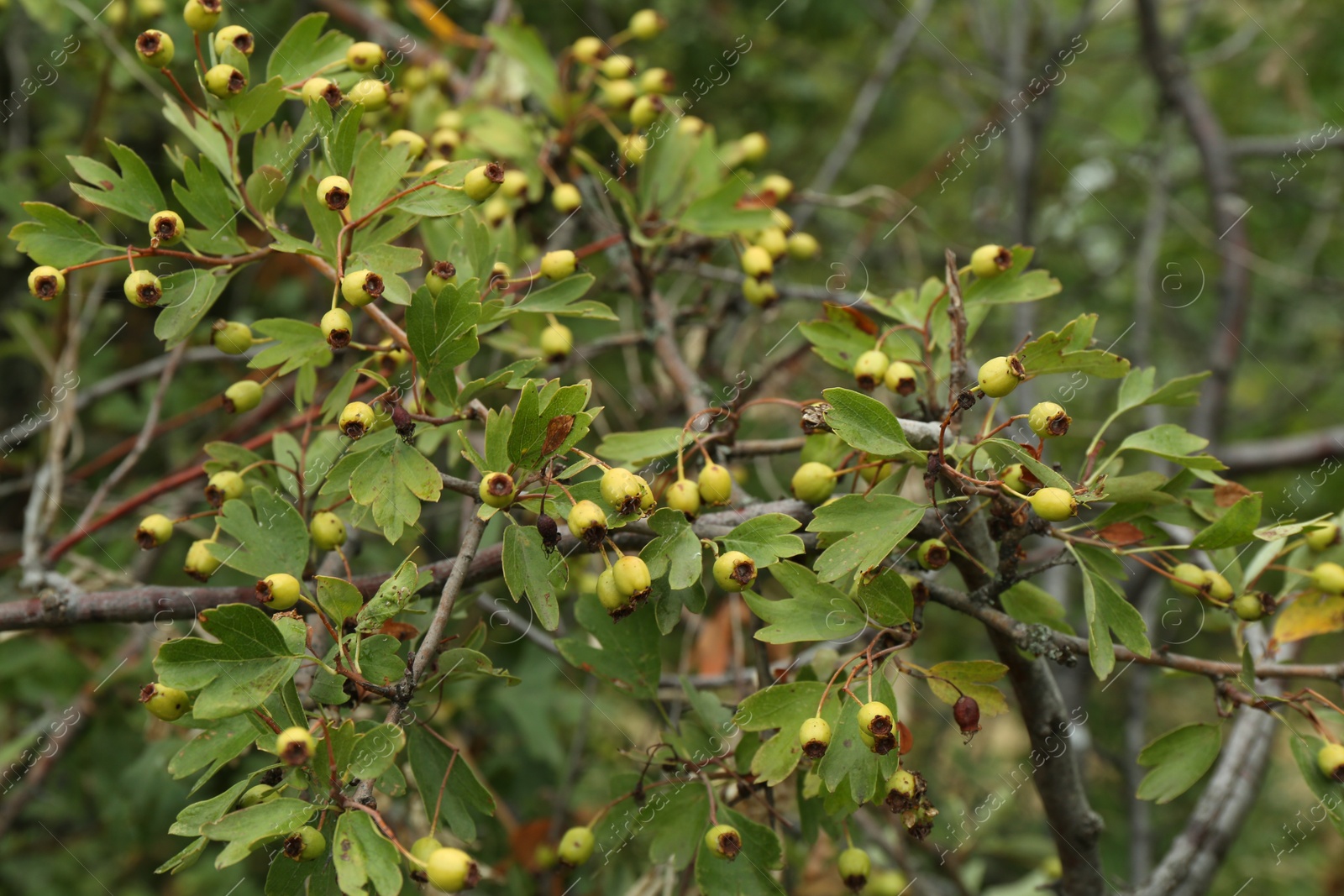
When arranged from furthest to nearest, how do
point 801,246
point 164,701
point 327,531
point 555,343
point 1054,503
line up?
1. point 801,246
2. point 555,343
3. point 327,531
4. point 164,701
5. point 1054,503

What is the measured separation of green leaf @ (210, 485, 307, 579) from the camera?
153cm

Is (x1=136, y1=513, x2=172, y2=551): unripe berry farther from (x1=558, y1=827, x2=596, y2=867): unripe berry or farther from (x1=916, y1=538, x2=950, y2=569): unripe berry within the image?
(x1=916, y1=538, x2=950, y2=569): unripe berry

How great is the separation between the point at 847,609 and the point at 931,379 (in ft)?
1.47

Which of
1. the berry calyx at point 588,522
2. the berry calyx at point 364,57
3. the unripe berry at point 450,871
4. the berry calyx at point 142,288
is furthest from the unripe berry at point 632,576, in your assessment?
the berry calyx at point 364,57

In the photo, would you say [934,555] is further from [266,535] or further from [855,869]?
[266,535]

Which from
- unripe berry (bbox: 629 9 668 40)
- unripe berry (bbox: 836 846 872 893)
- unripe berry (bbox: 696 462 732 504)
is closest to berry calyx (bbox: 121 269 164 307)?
unripe berry (bbox: 696 462 732 504)

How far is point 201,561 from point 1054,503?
4.57 ft

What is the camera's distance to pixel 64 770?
2.96 metres

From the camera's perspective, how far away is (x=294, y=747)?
1197mm

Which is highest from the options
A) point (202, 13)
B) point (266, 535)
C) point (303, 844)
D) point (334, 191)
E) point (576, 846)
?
point (202, 13)

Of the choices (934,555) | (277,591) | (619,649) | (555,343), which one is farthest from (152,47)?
(934,555)

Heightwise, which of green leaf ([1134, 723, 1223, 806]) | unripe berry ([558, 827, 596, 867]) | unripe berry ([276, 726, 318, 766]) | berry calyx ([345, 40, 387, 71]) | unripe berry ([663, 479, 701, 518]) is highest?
→ berry calyx ([345, 40, 387, 71])

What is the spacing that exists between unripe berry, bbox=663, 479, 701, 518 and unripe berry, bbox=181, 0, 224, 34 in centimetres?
118

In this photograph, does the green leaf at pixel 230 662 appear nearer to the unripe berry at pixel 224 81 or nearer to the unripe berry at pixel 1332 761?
the unripe berry at pixel 224 81
